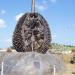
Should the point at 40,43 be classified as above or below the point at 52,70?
above

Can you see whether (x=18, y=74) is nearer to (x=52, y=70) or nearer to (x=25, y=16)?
(x=52, y=70)

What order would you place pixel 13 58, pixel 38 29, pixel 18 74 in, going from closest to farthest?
pixel 18 74 < pixel 13 58 < pixel 38 29

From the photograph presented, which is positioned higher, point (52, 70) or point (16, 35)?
point (16, 35)

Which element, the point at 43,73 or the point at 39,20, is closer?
the point at 43,73

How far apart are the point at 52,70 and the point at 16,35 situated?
3003 mm

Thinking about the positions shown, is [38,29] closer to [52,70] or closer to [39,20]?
[39,20]

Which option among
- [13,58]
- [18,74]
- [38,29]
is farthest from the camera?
[38,29]

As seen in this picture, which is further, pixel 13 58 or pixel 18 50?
pixel 18 50

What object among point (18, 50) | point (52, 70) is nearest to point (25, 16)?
point (18, 50)

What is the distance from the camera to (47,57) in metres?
17.0

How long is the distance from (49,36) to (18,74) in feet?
11.1

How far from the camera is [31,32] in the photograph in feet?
59.3

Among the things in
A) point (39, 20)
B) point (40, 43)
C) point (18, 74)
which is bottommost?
point (18, 74)

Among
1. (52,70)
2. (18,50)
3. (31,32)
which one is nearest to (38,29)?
(31,32)
